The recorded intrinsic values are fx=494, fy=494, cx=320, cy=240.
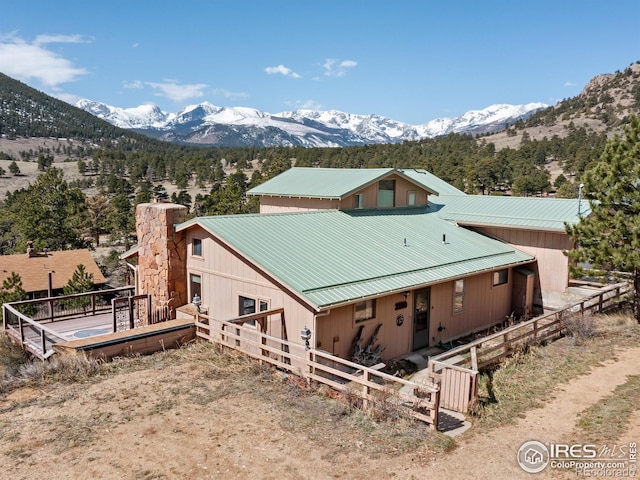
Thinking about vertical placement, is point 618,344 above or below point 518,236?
below

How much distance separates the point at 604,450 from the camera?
9062mm

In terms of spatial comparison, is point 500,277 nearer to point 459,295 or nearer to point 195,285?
point 459,295

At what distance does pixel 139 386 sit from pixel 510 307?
15429mm

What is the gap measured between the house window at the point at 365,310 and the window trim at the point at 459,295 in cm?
434

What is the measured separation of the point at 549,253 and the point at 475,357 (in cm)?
1075

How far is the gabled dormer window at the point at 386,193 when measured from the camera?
2391 centimetres

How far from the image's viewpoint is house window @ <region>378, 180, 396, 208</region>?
78.4ft

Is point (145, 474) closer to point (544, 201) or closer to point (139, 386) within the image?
point (139, 386)

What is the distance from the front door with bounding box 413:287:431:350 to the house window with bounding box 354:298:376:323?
83.6 inches

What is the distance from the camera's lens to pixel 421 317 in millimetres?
17047

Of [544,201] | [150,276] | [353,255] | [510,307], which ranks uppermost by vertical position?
[544,201]

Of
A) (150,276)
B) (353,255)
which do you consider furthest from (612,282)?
(150,276)

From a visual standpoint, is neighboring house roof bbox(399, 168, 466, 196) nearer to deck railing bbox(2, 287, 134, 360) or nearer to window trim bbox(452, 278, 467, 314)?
window trim bbox(452, 278, 467, 314)

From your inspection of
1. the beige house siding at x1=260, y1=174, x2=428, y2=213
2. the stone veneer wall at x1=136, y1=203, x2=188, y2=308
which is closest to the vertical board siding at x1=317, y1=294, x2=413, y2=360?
the stone veneer wall at x1=136, y1=203, x2=188, y2=308
